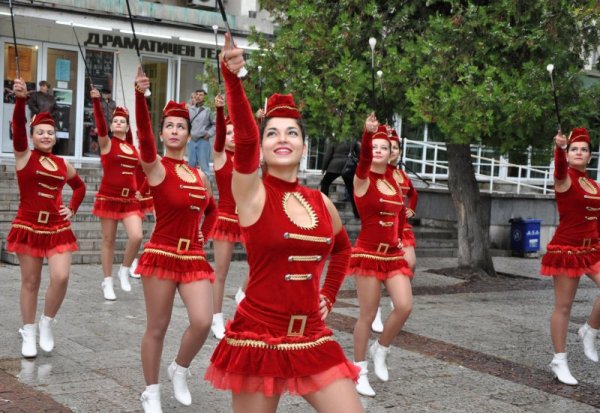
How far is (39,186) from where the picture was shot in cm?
764

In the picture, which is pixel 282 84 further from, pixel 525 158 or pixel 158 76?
pixel 158 76

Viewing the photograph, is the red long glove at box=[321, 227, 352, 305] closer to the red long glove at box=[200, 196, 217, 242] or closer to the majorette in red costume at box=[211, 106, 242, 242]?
the red long glove at box=[200, 196, 217, 242]

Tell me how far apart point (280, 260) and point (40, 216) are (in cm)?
402

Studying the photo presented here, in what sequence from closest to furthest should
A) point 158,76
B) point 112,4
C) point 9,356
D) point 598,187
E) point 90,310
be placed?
point 9,356 < point 598,187 < point 90,310 < point 112,4 < point 158,76

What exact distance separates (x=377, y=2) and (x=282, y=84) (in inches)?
74.2

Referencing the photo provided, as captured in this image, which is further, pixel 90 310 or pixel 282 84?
pixel 282 84

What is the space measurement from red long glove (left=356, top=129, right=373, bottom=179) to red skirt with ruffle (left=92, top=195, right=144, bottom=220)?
4.28m

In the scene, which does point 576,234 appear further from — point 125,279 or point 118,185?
point 125,279

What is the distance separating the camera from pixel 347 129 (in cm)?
1280

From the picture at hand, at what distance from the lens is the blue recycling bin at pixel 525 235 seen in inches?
715

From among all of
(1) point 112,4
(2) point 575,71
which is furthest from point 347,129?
A: (1) point 112,4

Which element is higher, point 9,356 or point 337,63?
point 337,63

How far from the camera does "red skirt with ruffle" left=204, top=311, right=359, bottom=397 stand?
4059mm

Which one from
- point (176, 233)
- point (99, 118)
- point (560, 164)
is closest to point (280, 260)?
point (176, 233)
